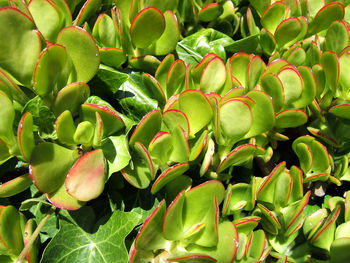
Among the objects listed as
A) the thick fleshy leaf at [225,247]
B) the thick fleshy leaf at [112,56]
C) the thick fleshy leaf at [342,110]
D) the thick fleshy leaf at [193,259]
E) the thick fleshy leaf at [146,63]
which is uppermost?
the thick fleshy leaf at [112,56]

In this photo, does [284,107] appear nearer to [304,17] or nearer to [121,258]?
[304,17]

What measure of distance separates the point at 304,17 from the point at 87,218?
831mm

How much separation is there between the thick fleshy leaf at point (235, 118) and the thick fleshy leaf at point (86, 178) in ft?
0.91

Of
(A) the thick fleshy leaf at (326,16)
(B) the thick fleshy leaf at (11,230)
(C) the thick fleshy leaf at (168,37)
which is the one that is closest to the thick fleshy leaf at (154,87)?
(C) the thick fleshy leaf at (168,37)

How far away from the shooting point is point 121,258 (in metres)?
0.75

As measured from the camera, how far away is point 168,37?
0.87 metres

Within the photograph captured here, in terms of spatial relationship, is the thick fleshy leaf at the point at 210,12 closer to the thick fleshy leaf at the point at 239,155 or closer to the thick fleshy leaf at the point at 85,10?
the thick fleshy leaf at the point at 85,10

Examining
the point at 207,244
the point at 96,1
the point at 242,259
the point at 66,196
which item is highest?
the point at 96,1

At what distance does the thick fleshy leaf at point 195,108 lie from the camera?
72 centimetres

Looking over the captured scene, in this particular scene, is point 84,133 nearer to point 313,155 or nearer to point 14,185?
point 14,185

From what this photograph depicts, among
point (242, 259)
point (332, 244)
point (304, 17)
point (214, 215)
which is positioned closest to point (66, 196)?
point (214, 215)

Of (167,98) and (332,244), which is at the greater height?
(167,98)

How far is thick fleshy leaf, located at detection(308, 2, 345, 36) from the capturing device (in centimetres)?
96

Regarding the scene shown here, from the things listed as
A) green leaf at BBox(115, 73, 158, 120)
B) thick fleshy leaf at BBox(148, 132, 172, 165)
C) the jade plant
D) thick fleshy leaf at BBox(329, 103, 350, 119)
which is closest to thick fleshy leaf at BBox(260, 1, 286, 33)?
the jade plant
